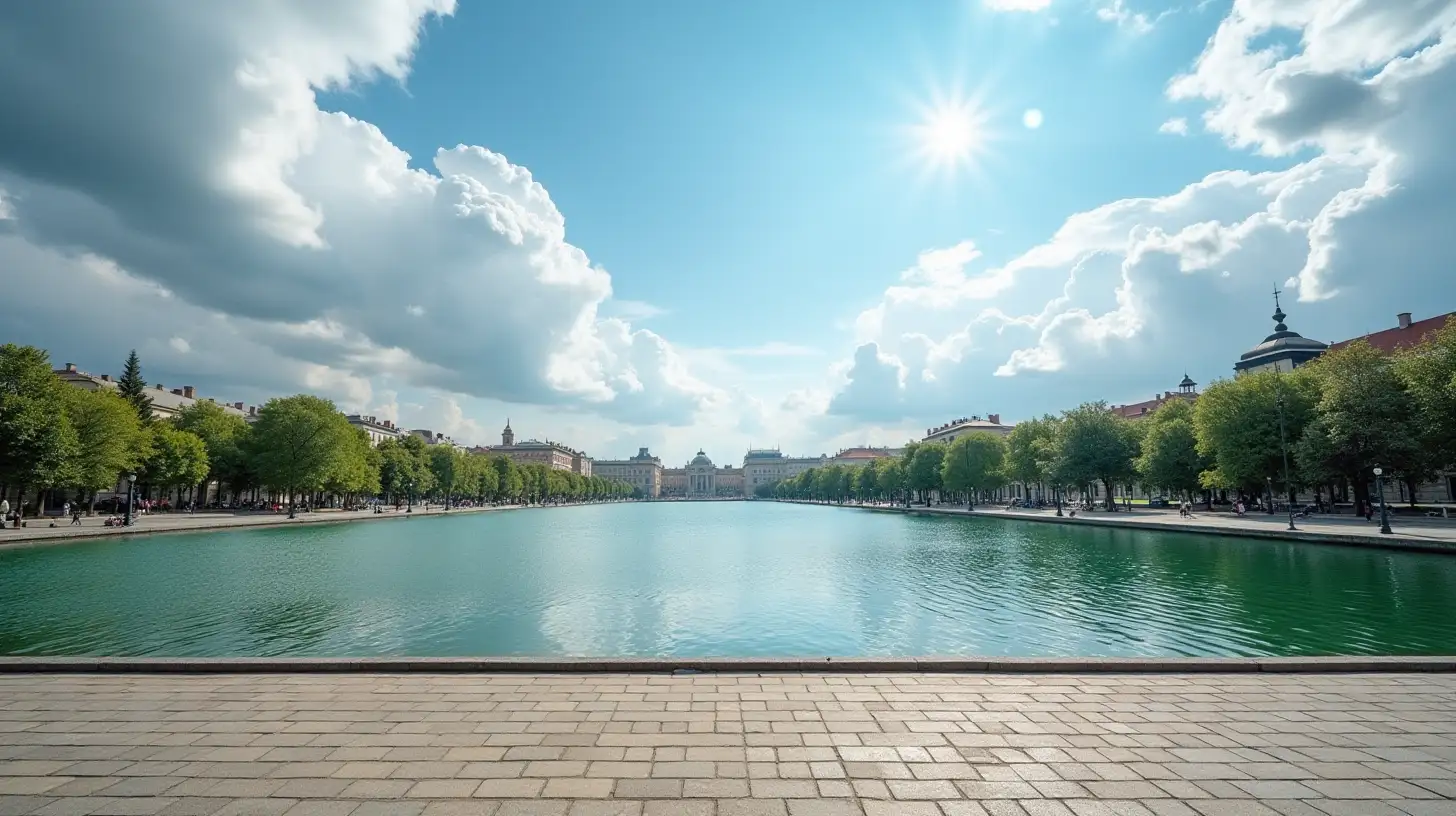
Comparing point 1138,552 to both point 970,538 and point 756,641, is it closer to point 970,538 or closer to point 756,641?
point 970,538

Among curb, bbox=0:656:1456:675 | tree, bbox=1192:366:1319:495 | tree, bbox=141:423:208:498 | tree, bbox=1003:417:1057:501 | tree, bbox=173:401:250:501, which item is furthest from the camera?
tree, bbox=1003:417:1057:501

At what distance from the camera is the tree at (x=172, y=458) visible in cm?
7069

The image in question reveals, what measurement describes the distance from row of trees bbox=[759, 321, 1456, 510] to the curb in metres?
47.4

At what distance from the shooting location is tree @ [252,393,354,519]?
246 ft

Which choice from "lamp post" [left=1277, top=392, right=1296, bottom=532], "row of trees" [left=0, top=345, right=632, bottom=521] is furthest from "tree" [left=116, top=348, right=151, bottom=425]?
"lamp post" [left=1277, top=392, right=1296, bottom=532]

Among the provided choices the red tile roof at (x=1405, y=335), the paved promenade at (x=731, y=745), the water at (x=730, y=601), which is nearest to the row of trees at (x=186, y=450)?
the water at (x=730, y=601)

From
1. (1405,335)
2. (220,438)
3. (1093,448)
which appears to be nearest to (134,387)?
(220,438)

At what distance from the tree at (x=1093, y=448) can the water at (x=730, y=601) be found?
120ft

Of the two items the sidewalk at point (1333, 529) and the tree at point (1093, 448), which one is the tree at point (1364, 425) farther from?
the tree at point (1093, 448)

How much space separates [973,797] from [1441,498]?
94.5 metres

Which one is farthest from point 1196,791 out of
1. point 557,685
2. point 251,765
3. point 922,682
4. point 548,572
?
point 548,572

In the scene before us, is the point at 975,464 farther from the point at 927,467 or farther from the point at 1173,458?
the point at 1173,458

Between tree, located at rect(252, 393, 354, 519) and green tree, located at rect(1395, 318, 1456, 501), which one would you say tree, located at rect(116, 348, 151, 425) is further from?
green tree, located at rect(1395, 318, 1456, 501)

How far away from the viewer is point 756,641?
17016 mm
